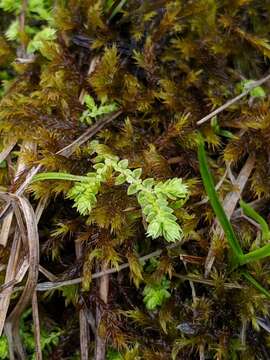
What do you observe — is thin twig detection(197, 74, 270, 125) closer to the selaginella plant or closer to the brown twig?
the brown twig

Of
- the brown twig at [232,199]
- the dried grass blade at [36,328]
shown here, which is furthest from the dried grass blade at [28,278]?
the brown twig at [232,199]

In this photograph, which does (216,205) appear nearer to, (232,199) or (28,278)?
(232,199)

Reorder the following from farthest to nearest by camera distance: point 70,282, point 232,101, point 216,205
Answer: point 232,101 < point 70,282 < point 216,205

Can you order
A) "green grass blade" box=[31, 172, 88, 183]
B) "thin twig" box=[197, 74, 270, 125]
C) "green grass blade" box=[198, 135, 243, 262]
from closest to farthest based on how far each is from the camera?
1. "green grass blade" box=[198, 135, 243, 262]
2. "green grass blade" box=[31, 172, 88, 183]
3. "thin twig" box=[197, 74, 270, 125]

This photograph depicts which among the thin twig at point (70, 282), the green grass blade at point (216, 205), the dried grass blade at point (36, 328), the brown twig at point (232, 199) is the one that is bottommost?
the dried grass blade at point (36, 328)

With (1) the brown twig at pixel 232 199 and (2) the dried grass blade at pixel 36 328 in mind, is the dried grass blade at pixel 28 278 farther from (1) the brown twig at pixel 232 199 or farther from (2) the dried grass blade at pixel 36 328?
(1) the brown twig at pixel 232 199

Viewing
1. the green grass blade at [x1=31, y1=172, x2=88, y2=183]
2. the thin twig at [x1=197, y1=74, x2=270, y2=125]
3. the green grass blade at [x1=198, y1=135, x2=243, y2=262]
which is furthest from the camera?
the thin twig at [x1=197, y1=74, x2=270, y2=125]

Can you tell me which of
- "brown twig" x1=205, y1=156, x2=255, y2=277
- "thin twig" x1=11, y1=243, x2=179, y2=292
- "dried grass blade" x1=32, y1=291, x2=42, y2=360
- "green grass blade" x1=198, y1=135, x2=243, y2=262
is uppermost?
"green grass blade" x1=198, y1=135, x2=243, y2=262

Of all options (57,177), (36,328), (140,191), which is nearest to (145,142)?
(140,191)

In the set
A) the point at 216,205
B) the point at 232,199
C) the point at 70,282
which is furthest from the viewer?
the point at 232,199

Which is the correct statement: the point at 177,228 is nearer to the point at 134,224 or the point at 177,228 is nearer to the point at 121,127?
the point at 134,224

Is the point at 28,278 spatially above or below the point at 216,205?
below

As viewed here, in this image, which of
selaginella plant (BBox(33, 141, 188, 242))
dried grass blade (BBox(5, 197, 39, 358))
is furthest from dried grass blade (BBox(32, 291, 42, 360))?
selaginella plant (BBox(33, 141, 188, 242))

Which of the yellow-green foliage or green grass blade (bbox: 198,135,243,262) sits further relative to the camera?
the yellow-green foliage
